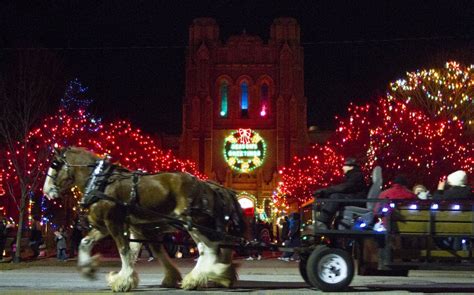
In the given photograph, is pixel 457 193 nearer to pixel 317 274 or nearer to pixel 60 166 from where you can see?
pixel 317 274

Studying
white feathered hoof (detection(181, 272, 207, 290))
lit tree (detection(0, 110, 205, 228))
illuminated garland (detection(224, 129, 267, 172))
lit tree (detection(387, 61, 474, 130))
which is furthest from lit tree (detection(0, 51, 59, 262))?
illuminated garland (detection(224, 129, 267, 172))

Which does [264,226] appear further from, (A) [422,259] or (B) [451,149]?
(A) [422,259]

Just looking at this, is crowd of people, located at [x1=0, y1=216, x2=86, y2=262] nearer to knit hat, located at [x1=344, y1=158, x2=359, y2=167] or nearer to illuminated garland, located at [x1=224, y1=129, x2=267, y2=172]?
knit hat, located at [x1=344, y1=158, x2=359, y2=167]

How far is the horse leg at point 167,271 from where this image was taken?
1150 centimetres

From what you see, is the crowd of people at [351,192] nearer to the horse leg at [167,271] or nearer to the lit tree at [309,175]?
the horse leg at [167,271]

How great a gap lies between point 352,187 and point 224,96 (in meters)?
65.4

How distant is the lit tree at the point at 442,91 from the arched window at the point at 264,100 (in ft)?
106

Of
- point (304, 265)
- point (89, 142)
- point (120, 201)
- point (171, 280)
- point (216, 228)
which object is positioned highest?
point (89, 142)

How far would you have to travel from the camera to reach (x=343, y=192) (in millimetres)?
10938

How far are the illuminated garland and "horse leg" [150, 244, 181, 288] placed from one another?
62395 mm

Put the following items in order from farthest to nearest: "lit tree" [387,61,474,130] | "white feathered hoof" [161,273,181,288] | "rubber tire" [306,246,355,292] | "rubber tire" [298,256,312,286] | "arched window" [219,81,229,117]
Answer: "arched window" [219,81,229,117], "lit tree" [387,61,474,130], "white feathered hoof" [161,273,181,288], "rubber tire" [298,256,312,286], "rubber tire" [306,246,355,292]

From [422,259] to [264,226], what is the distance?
22309 millimetres

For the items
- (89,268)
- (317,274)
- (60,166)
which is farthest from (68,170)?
(317,274)

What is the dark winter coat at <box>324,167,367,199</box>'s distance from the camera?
1094 centimetres
